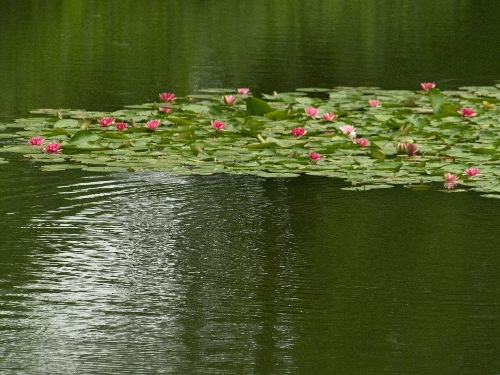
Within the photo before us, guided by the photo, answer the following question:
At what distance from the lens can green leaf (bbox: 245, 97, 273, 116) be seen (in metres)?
7.00

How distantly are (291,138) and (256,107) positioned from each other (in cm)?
74

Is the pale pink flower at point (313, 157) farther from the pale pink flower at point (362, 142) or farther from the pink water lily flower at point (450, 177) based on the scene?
the pink water lily flower at point (450, 177)

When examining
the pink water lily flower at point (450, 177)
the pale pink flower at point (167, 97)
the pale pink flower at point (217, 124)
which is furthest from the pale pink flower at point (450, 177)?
the pale pink flower at point (167, 97)

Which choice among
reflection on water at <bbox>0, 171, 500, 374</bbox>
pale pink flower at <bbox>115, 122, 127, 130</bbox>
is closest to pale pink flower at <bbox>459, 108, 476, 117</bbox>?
reflection on water at <bbox>0, 171, 500, 374</bbox>

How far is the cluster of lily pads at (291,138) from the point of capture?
562cm

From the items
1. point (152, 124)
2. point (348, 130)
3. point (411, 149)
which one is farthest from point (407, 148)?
point (152, 124)

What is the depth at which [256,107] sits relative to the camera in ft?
23.0

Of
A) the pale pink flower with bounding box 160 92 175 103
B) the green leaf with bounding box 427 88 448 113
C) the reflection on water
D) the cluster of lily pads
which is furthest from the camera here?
the pale pink flower with bounding box 160 92 175 103

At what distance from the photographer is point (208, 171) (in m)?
5.55

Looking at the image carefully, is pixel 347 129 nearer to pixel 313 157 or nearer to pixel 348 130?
pixel 348 130

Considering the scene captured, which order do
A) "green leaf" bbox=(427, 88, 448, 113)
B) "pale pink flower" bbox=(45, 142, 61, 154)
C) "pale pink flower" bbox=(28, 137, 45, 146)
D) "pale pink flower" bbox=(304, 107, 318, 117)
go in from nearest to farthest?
1. "pale pink flower" bbox=(45, 142, 61, 154)
2. "pale pink flower" bbox=(28, 137, 45, 146)
3. "pale pink flower" bbox=(304, 107, 318, 117)
4. "green leaf" bbox=(427, 88, 448, 113)

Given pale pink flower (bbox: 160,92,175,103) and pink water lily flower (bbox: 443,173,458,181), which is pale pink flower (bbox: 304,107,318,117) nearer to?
pale pink flower (bbox: 160,92,175,103)

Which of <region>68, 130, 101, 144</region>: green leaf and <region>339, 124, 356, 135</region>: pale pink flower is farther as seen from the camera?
<region>339, 124, 356, 135</region>: pale pink flower

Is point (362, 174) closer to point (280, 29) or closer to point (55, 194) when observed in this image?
point (55, 194)
